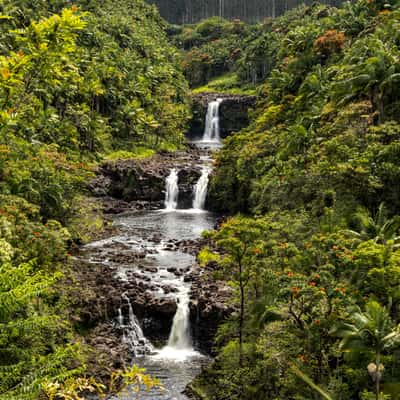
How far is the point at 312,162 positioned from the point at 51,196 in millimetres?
13265

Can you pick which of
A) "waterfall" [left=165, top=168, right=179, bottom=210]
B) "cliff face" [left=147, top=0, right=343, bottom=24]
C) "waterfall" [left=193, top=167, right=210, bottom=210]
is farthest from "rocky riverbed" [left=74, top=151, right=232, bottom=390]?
"cliff face" [left=147, top=0, right=343, bottom=24]

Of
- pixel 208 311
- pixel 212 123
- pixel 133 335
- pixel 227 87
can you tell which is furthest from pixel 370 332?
pixel 227 87

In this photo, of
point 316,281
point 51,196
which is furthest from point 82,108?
point 316,281

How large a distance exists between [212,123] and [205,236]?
40.7 metres

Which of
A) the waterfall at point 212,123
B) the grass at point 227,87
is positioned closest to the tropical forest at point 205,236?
the waterfall at point 212,123

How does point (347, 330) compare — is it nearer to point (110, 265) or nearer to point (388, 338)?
point (388, 338)

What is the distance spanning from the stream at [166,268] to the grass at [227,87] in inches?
1475

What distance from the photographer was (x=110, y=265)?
23500 millimetres

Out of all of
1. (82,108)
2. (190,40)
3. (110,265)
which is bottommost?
(110,265)

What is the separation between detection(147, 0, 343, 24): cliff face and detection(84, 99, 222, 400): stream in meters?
→ 82.4

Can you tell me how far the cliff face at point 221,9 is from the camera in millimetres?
110125

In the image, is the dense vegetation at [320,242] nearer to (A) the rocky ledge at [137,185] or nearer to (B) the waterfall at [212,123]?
(A) the rocky ledge at [137,185]

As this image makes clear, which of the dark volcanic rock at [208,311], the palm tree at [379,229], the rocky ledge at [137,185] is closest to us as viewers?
the palm tree at [379,229]

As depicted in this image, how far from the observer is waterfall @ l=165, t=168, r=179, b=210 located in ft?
128
